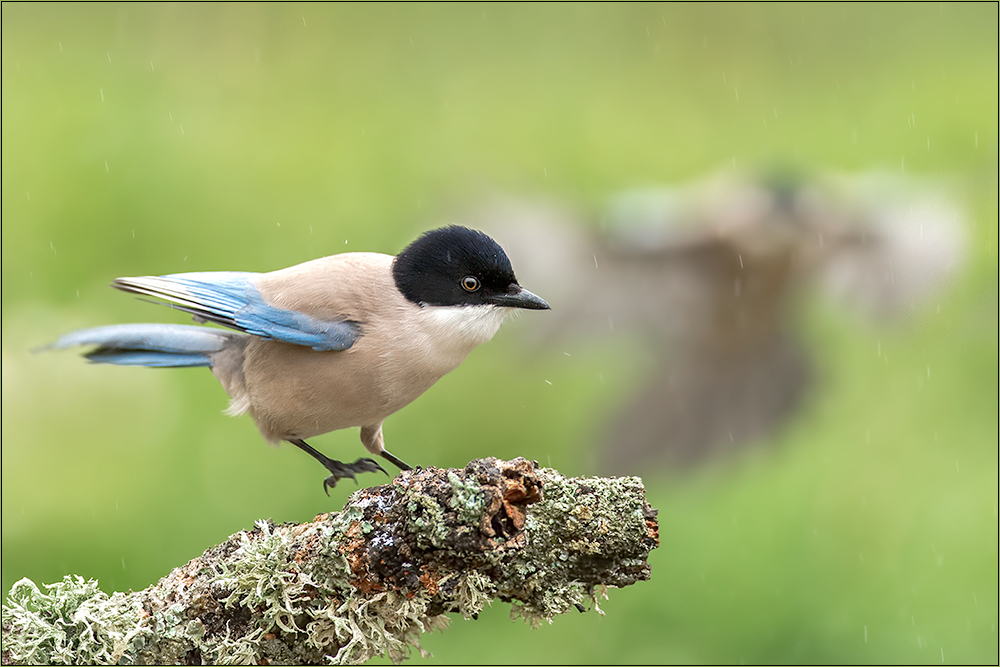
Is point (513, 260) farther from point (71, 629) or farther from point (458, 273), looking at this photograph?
point (71, 629)

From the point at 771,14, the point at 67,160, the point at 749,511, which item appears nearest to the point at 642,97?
the point at 771,14

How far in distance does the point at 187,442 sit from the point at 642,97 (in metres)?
5.42

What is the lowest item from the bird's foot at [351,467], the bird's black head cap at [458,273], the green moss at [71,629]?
the bird's foot at [351,467]

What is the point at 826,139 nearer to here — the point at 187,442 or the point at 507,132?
the point at 507,132

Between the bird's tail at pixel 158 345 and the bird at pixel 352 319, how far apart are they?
4.3 inches

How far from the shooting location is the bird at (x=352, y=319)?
12.9 feet

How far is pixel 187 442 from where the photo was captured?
6.25 meters

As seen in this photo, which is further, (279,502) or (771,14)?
(771,14)

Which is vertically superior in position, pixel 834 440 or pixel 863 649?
pixel 834 440

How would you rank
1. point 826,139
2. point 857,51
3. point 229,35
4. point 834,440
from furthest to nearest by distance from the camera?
point 857,51
point 826,139
point 229,35
point 834,440

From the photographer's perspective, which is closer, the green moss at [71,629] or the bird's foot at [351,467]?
the green moss at [71,629]

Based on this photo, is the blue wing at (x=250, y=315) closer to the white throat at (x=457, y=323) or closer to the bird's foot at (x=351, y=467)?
the white throat at (x=457, y=323)

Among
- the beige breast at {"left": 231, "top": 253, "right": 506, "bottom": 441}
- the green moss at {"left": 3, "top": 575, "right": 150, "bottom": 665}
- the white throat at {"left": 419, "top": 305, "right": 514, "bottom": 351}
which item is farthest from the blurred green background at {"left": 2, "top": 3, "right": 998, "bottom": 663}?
the green moss at {"left": 3, "top": 575, "right": 150, "bottom": 665}

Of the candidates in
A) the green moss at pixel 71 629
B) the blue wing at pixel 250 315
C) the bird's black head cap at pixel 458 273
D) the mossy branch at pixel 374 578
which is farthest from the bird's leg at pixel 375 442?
the green moss at pixel 71 629
